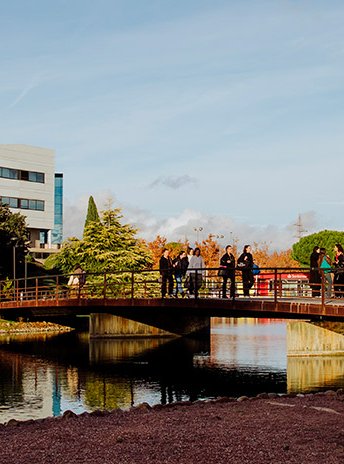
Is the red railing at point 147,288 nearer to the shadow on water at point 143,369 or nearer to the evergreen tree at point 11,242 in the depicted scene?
the evergreen tree at point 11,242

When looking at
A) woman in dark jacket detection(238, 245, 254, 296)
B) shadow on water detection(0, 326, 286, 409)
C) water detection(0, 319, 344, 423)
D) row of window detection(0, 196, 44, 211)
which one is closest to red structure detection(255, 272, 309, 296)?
woman in dark jacket detection(238, 245, 254, 296)

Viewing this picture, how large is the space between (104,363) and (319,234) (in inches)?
2473

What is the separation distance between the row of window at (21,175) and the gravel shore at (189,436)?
84.1 m

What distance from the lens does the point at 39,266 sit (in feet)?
277

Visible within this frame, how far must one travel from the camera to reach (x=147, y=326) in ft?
160

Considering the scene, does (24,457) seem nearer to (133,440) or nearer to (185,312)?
(133,440)

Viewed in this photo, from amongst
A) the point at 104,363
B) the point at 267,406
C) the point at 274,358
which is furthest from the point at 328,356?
the point at 267,406

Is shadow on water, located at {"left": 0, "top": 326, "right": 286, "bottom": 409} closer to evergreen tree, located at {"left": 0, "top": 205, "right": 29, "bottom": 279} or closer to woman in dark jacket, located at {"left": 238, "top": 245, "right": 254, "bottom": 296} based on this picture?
woman in dark jacket, located at {"left": 238, "top": 245, "right": 254, "bottom": 296}

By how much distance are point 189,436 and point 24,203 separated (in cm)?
8911

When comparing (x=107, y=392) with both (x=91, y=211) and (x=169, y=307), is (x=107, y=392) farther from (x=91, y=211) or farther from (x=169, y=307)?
(x=91, y=211)

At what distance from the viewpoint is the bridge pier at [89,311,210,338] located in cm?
4772

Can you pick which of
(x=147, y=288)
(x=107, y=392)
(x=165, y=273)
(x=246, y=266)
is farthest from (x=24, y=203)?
(x=107, y=392)

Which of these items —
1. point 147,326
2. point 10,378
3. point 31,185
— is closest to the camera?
point 10,378

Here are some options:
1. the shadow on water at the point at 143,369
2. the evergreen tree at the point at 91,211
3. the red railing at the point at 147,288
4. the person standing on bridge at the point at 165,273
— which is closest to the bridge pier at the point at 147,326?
the shadow on water at the point at 143,369
